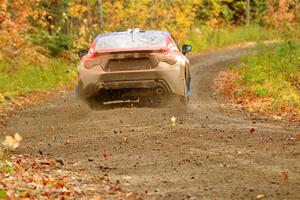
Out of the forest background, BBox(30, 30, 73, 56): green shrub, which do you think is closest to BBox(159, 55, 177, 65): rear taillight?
the forest background

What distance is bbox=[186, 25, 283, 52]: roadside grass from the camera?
1560 inches

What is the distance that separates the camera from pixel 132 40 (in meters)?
13.2

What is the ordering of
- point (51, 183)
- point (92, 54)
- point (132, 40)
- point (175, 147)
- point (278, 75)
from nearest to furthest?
point (51, 183) < point (175, 147) < point (92, 54) < point (132, 40) < point (278, 75)

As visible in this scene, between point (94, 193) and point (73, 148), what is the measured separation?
2845 mm

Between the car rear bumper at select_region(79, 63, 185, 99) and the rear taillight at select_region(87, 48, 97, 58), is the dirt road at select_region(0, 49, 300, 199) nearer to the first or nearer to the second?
the car rear bumper at select_region(79, 63, 185, 99)

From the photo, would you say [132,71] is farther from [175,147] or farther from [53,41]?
[53,41]

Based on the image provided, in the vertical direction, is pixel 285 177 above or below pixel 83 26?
above

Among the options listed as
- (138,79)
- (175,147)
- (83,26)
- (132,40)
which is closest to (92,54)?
(132,40)

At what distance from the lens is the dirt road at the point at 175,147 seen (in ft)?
22.4

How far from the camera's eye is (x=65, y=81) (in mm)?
22688

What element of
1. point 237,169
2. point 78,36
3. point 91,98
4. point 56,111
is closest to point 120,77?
point 91,98

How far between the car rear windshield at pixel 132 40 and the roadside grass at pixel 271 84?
7.85ft

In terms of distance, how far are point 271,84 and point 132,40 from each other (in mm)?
4865

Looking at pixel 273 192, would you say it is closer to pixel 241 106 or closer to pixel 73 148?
pixel 73 148
